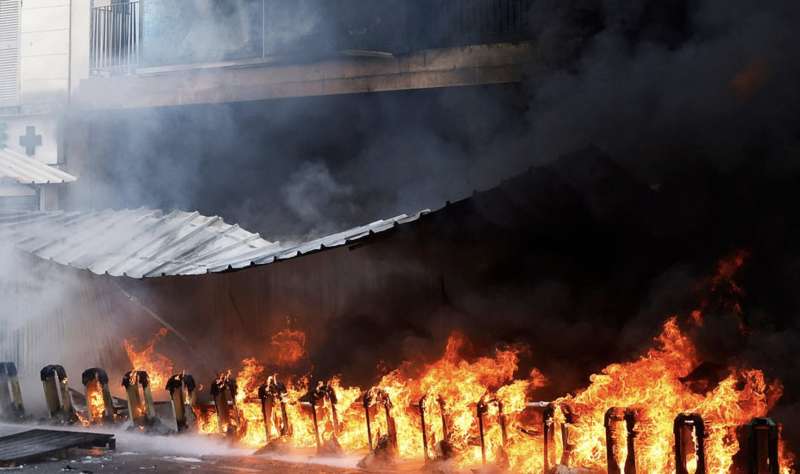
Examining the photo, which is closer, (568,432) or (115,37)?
(568,432)

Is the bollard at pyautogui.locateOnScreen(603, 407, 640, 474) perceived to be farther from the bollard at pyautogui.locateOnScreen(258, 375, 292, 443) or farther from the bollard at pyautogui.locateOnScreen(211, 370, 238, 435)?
the bollard at pyautogui.locateOnScreen(211, 370, 238, 435)

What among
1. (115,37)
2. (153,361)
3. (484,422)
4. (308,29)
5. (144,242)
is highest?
(115,37)

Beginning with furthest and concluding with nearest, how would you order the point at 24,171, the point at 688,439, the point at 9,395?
the point at 24,171 < the point at 9,395 < the point at 688,439

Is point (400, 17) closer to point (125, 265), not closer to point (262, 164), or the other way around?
point (262, 164)

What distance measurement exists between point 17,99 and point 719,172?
16.6 metres

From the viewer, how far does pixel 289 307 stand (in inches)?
382

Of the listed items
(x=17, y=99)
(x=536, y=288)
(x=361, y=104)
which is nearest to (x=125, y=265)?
(x=536, y=288)

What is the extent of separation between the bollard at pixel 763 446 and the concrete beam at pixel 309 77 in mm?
8510

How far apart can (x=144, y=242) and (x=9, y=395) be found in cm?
275

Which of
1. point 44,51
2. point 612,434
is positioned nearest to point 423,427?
point 612,434

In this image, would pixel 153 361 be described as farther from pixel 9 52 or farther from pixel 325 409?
pixel 9 52

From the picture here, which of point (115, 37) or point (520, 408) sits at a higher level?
point (115, 37)

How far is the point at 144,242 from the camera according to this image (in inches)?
476

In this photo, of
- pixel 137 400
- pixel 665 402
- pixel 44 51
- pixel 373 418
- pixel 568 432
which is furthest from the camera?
pixel 44 51
